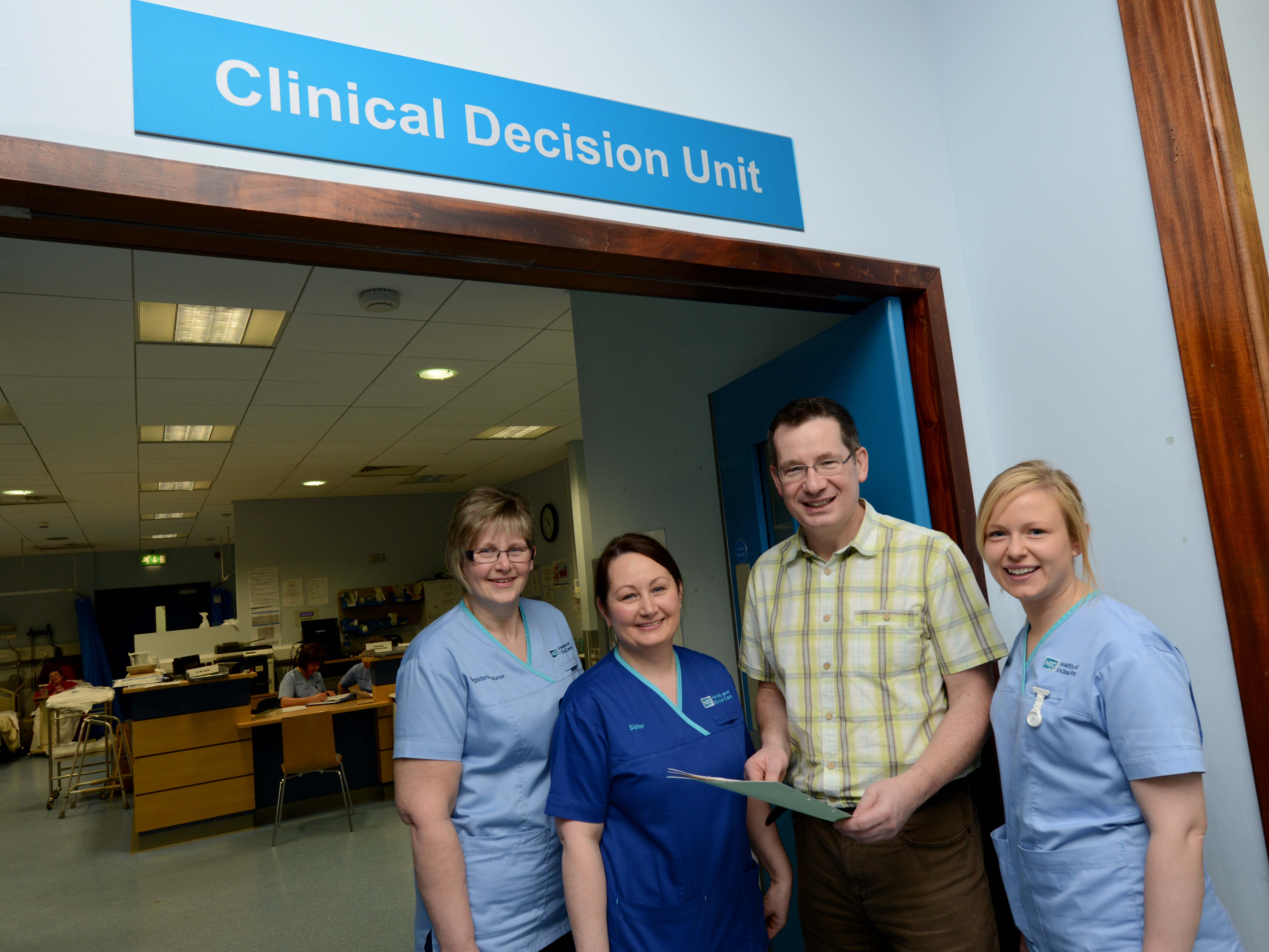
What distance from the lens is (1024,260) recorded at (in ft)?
6.09

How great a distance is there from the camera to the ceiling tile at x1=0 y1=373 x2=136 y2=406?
4.47 metres

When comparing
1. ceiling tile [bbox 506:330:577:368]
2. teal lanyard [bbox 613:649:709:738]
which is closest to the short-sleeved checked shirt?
teal lanyard [bbox 613:649:709:738]

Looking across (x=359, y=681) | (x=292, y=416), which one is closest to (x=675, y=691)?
(x=292, y=416)

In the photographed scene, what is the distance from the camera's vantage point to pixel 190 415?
550 cm

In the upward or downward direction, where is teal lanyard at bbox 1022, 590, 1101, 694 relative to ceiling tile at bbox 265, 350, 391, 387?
downward

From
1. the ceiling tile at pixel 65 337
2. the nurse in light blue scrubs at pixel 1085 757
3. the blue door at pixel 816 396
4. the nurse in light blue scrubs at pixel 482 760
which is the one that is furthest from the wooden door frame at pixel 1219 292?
the ceiling tile at pixel 65 337

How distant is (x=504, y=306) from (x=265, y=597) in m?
7.50

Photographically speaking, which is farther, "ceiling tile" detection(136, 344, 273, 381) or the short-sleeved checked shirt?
"ceiling tile" detection(136, 344, 273, 381)

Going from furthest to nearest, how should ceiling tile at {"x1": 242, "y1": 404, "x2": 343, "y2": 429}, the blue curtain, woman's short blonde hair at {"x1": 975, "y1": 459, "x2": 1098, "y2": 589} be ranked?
the blue curtain → ceiling tile at {"x1": 242, "y1": 404, "x2": 343, "y2": 429} → woman's short blonde hair at {"x1": 975, "y1": 459, "x2": 1098, "y2": 589}

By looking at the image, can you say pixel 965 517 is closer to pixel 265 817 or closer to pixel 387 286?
pixel 387 286

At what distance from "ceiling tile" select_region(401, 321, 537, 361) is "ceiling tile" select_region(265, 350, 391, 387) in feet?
0.87

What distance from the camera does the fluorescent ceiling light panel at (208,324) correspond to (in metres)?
3.73

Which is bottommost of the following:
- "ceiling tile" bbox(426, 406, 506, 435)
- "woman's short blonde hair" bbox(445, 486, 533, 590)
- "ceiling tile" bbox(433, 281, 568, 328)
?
"woman's short blonde hair" bbox(445, 486, 533, 590)

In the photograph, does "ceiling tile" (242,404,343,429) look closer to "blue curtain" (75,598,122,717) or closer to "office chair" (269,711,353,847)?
"office chair" (269,711,353,847)
